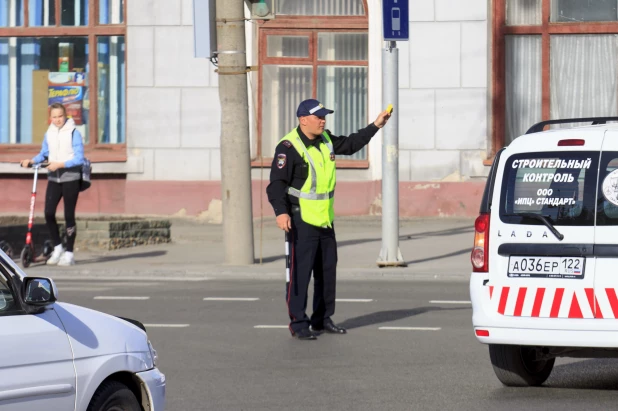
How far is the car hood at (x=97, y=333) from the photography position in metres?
5.86

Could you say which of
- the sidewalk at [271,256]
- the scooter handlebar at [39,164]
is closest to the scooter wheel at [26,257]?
the sidewalk at [271,256]

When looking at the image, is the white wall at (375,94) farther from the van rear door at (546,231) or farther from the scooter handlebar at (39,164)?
the van rear door at (546,231)

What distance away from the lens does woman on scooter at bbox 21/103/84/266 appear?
16.5 metres

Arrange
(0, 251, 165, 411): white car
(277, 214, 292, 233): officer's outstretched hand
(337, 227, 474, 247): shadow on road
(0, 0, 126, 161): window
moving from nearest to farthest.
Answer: (0, 251, 165, 411): white car
(277, 214, 292, 233): officer's outstretched hand
(337, 227, 474, 247): shadow on road
(0, 0, 126, 161): window

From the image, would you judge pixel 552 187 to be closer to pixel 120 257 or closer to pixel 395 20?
pixel 395 20

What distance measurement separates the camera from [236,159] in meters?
16.7

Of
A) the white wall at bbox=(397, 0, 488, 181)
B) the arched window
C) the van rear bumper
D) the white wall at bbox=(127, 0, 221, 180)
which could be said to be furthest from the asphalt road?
the arched window

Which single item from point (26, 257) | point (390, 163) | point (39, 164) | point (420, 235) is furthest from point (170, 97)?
point (390, 163)

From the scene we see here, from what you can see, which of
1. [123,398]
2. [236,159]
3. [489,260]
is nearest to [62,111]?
[236,159]

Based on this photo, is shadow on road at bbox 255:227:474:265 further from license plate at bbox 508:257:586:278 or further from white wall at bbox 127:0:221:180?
license plate at bbox 508:257:586:278

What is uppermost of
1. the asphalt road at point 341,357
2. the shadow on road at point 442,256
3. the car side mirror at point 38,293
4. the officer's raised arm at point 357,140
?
the officer's raised arm at point 357,140

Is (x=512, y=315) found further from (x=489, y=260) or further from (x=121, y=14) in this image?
(x=121, y=14)

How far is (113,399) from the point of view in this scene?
6.05 m

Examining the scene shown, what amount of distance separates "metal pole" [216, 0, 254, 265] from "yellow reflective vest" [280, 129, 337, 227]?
5514 mm
